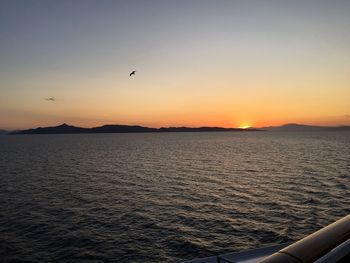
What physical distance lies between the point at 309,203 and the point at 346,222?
31238mm

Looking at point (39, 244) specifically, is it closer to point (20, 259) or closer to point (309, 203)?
point (20, 259)

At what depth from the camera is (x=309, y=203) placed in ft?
111

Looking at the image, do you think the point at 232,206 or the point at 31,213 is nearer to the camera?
the point at 31,213

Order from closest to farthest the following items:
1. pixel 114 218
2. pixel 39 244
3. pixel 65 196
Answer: pixel 39 244, pixel 114 218, pixel 65 196

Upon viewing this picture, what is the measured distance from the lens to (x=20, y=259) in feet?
69.7

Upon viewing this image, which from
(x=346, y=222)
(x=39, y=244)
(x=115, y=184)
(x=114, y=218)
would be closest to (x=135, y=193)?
(x=115, y=184)

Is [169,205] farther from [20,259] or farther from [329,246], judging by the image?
[329,246]

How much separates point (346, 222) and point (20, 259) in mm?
21768

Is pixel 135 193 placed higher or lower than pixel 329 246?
lower

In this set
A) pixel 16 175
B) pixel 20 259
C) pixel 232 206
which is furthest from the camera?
pixel 16 175

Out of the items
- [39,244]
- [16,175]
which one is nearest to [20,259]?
[39,244]

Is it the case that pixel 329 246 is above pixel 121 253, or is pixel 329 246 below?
above

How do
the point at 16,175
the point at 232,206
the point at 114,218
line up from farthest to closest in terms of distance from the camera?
the point at 16,175
the point at 232,206
the point at 114,218

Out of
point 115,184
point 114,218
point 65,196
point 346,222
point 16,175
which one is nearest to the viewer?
point 346,222
